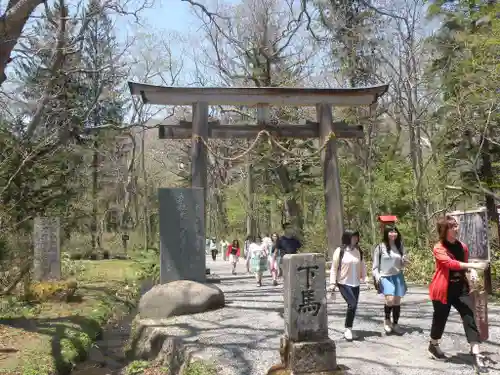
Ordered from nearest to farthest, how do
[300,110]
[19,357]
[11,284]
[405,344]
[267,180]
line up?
[405,344] < [19,357] < [11,284] < [300,110] < [267,180]

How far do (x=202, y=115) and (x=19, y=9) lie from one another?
5406 millimetres

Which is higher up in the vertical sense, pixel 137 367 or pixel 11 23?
pixel 11 23

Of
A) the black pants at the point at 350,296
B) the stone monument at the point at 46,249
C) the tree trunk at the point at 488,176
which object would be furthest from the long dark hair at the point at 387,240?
the stone monument at the point at 46,249

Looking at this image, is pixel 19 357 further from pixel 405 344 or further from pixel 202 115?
pixel 202 115

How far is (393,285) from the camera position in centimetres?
689

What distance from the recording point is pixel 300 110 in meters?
23.1

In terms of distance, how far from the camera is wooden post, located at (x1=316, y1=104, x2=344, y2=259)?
12891mm

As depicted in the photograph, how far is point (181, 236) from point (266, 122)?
15.0 ft

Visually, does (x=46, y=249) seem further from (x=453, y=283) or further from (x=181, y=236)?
(x=453, y=283)

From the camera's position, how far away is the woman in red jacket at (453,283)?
5320 millimetres

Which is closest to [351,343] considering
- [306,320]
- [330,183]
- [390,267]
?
[390,267]

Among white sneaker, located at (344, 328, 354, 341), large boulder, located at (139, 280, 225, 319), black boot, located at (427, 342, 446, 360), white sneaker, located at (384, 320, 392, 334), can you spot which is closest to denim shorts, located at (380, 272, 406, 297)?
white sneaker, located at (384, 320, 392, 334)

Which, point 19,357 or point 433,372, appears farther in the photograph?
point 19,357

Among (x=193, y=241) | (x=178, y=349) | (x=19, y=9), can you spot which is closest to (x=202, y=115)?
(x=193, y=241)
